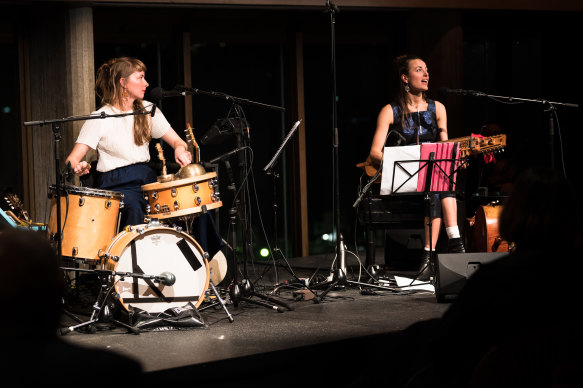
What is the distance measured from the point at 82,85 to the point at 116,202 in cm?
224

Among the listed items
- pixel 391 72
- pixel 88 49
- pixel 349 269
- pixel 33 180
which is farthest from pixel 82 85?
pixel 391 72

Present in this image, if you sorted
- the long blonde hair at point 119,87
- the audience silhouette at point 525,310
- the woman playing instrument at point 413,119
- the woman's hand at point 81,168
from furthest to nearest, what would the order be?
the woman playing instrument at point 413,119 < the long blonde hair at point 119,87 < the woman's hand at point 81,168 < the audience silhouette at point 525,310

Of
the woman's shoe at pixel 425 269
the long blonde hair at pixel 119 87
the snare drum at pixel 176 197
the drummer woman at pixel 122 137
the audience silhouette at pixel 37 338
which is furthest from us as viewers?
the woman's shoe at pixel 425 269

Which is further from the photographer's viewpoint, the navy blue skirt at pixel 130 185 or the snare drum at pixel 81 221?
the navy blue skirt at pixel 130 185

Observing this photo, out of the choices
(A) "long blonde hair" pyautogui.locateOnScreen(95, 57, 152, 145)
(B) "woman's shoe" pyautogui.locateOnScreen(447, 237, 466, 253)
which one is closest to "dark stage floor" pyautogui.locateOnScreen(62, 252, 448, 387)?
(B) "woman's shoe" pyautogui.locateOnScreen(447, 237, 466, 253)

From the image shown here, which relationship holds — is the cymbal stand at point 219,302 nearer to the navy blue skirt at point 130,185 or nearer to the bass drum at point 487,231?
the navy blue skirt at point 130,185

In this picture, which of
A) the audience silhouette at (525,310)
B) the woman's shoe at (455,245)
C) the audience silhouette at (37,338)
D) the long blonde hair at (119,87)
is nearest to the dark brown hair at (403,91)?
the woman's shoe at (455,245)

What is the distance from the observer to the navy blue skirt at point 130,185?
5.59m

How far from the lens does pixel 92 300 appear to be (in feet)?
20.1

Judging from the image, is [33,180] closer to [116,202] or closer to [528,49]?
[116,202]

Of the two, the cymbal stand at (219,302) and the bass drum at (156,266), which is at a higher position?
the bass drum at (156,266)

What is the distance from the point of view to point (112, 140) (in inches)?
227

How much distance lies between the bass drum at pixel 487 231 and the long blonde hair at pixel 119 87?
112 inches

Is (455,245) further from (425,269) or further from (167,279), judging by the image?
(167,279)
